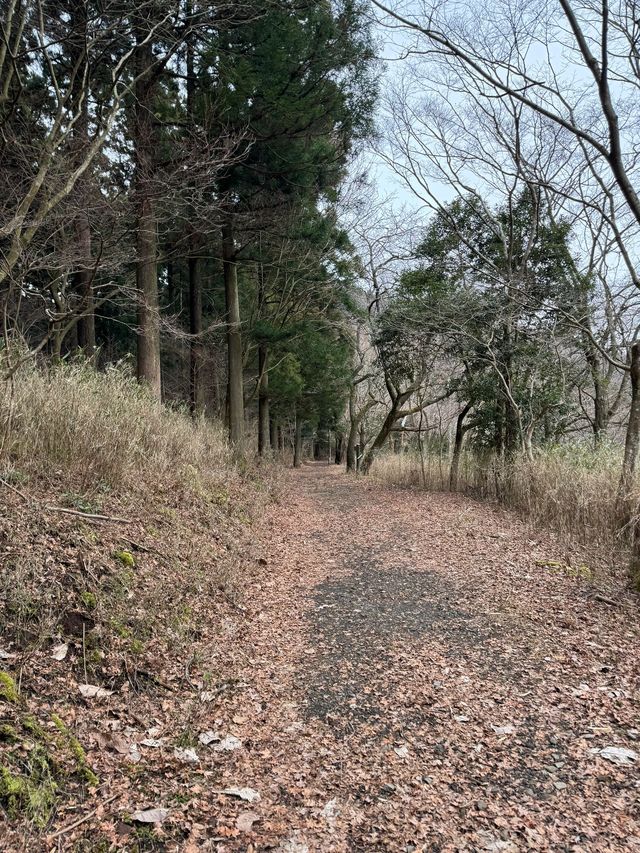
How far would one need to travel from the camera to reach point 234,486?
8.09 meters

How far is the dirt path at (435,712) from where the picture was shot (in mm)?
1858

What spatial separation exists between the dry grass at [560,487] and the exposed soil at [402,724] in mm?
1449

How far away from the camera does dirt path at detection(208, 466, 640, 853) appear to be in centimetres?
186

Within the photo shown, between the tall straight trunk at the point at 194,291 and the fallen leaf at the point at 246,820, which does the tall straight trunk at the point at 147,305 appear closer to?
the tall straight trunk at the point at 194,291

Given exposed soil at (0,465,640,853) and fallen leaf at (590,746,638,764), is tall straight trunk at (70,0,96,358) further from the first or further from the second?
fallen leaf at (590,746,638,764)

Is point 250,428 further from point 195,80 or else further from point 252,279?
point 195,80

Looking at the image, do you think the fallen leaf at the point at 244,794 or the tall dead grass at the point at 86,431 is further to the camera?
the tall dead grass at the point at 86,431

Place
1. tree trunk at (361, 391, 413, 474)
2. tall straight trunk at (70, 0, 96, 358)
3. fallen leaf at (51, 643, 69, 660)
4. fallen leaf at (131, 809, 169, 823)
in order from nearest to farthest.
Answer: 1. fallen leaf at (131, 809, 169, 823)
2. fallen leaf at (51, 643, 69, 660)
3. tall straight trunk at (70, 0, 96, 358)
4. tree trunk at (361, 391, 413, 474)

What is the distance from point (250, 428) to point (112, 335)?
6011mm

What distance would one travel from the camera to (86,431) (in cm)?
466

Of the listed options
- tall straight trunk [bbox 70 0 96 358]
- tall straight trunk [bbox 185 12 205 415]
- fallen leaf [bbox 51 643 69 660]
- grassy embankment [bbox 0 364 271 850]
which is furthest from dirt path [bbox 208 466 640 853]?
tall straight trunk [bbox 185 12 205 415]

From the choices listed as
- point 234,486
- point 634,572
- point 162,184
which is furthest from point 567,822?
point 162,184

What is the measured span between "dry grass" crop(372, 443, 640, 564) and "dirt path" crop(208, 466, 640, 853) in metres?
1.15

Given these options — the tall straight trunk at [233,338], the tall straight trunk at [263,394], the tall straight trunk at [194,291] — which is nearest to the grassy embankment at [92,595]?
the tall straight trunk at [194,291]
